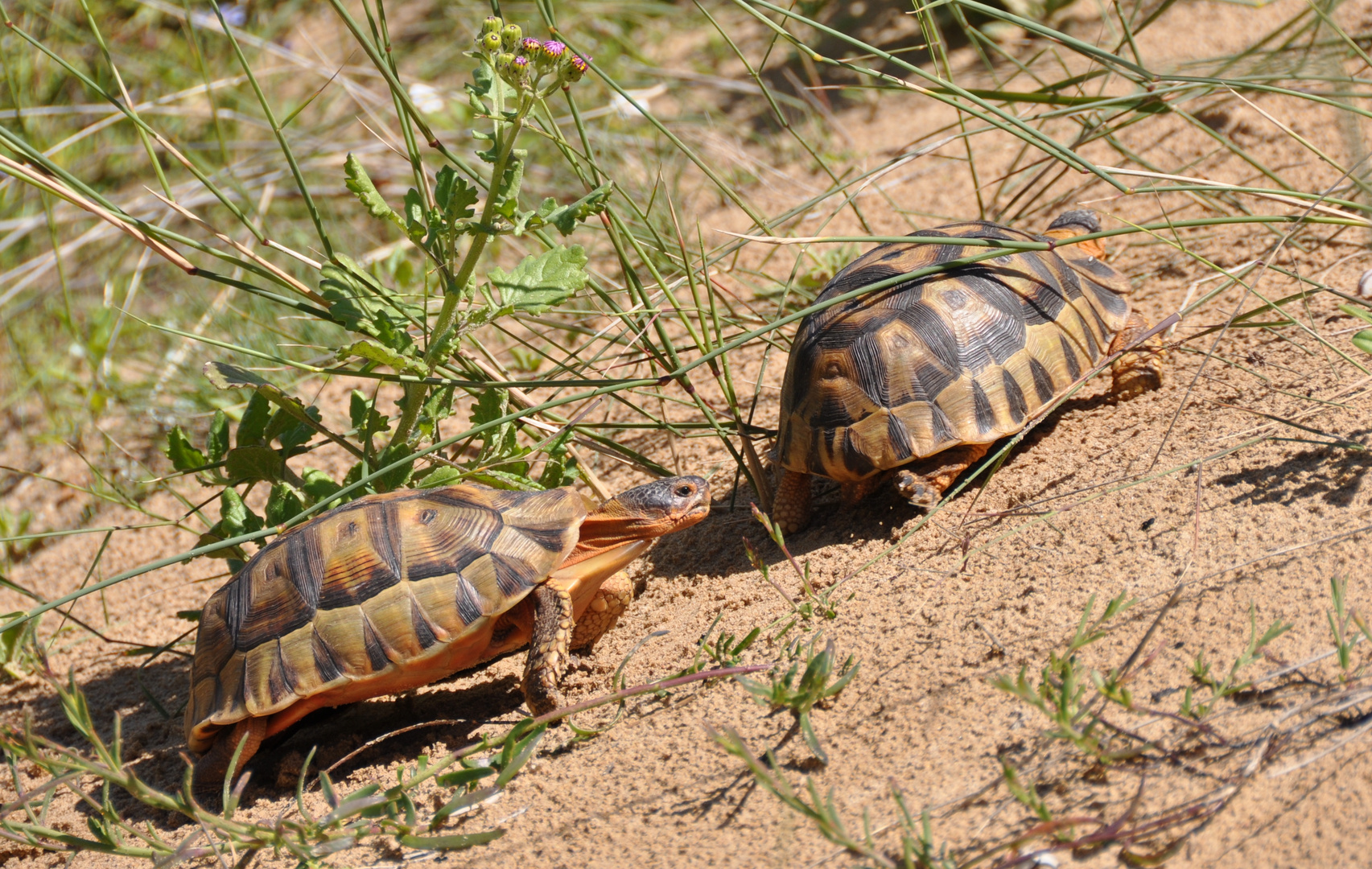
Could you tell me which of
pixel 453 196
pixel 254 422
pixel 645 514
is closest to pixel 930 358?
pixel 645 514

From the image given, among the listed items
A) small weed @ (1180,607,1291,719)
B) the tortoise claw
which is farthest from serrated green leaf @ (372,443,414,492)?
small weed @ (1180,607,1291,719)

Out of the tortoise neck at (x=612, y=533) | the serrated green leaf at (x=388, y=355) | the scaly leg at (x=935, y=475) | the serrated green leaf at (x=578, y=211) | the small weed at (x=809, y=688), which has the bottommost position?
the small weed at (x=809, y=688)

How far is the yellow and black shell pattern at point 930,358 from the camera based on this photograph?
112 inches

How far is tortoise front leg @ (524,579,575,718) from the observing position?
8.25 ft

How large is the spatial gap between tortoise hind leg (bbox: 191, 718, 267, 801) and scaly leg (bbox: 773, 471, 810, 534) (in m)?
1.58

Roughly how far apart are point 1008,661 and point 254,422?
A: 7.29 feet

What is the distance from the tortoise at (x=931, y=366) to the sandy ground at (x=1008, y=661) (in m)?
0.14

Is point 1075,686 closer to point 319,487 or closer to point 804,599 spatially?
point 804,599

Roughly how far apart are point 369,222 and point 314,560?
375 cm

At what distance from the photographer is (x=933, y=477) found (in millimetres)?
2869

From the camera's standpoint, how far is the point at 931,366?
113 inches

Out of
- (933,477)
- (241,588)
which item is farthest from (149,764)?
(933,477)

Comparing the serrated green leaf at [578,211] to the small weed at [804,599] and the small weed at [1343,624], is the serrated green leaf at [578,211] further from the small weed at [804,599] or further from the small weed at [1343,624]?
the small weed at [1343,624]

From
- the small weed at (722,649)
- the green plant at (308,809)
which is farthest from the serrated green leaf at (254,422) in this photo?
the small weed at (722,649)
